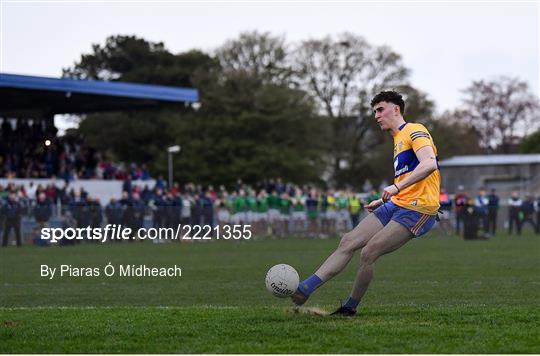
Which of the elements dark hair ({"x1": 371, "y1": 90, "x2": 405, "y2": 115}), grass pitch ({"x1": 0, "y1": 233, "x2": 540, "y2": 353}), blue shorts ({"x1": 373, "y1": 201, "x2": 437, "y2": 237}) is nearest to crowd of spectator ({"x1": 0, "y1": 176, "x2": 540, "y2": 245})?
grass pitch ({"x1": 0, "y1": 233, "x2": 540, "y2": 353})

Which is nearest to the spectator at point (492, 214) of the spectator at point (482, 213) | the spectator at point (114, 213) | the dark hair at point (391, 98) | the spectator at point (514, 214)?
the spectator at point (482, 213)

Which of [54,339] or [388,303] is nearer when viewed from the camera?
[54,339]

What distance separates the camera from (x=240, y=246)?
3397 centimetres

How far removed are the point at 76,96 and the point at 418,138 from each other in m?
40.3

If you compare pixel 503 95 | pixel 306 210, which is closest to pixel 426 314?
pixel 306 210

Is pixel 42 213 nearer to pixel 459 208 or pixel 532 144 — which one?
pixel 459 208

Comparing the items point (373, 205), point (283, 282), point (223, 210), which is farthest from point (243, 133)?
point (283, 282)

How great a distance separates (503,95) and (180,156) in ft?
114

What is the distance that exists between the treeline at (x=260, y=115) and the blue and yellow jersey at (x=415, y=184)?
56928 mm

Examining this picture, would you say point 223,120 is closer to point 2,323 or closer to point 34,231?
point 34,231

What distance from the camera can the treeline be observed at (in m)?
69.1

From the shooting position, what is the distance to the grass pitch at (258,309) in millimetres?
9539

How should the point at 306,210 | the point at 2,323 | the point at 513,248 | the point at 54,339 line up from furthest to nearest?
the point at 306,210, the point at 513,248, the point at 2,323, the point at 54,339

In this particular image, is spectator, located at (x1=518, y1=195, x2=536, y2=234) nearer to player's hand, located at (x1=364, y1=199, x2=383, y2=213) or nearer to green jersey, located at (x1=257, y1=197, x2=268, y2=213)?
green jersey, located at (x1=257, y1=197, x2=268, y2=213)
